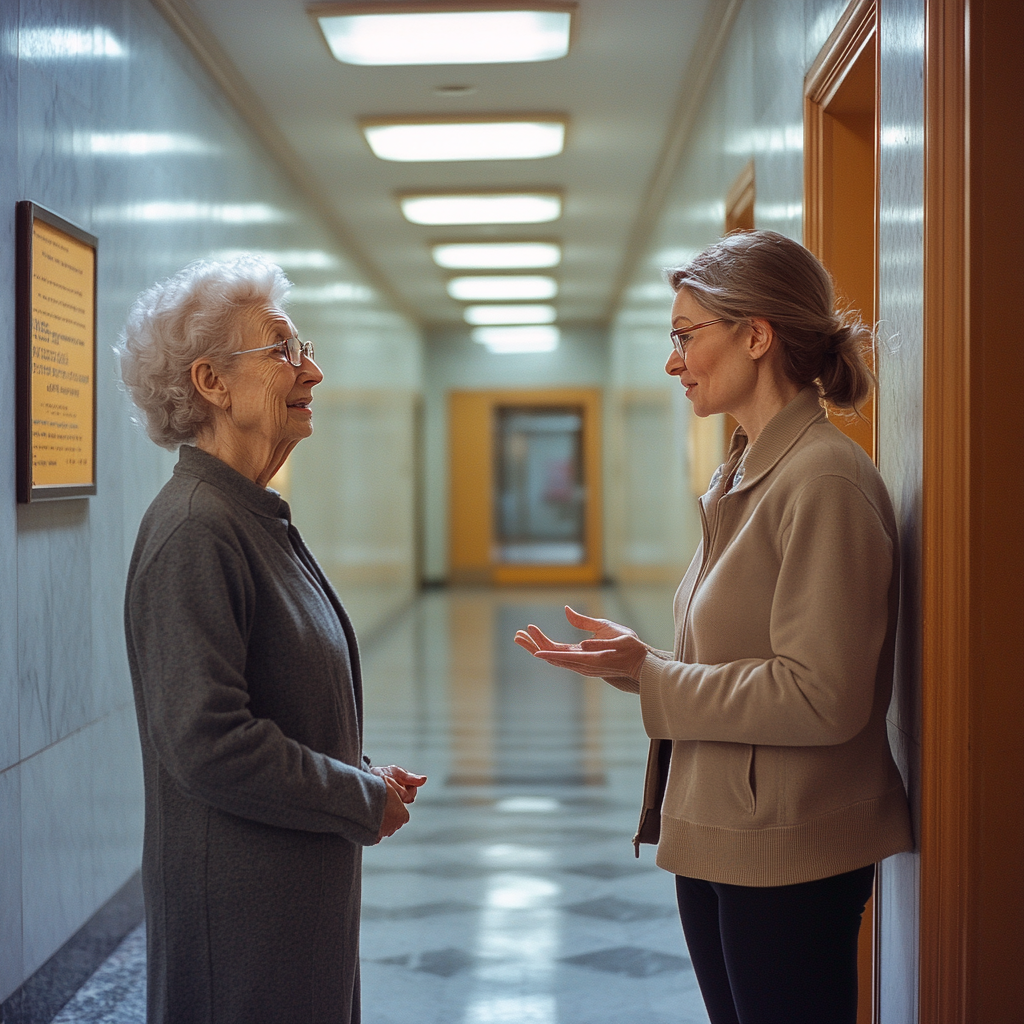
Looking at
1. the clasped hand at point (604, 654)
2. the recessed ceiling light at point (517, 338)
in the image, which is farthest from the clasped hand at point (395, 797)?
the recessed ceiling light at point (517, 338)

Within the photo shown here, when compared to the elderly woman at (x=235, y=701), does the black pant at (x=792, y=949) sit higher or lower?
lower

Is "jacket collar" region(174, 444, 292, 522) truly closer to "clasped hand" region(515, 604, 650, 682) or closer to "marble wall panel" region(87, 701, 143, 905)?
"clasped hand" region(515, 604, 650, 682)

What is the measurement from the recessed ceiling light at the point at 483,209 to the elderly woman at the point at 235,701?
244 inches

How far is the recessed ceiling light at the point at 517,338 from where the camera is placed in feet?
49.0

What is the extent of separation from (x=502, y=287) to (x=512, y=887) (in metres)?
8.73

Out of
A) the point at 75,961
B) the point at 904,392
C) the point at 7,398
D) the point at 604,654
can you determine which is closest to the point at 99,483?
the point at 7,398

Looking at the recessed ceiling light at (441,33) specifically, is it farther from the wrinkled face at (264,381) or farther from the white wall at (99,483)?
the wrinkled face at (264,381)

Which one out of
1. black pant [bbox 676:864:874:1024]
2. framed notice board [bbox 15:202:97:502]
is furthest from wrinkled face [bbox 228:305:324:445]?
framed notice board [bbox 15:202:97:502]

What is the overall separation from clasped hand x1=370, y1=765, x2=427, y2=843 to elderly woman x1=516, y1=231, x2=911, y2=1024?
335 mm

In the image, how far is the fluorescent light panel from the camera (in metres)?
4.56

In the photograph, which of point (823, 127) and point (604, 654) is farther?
point (823, 127)

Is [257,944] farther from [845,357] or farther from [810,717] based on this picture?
[845,357]

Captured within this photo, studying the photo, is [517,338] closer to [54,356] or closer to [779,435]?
[54,356]

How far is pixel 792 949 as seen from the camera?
Result: 5.39 feet
